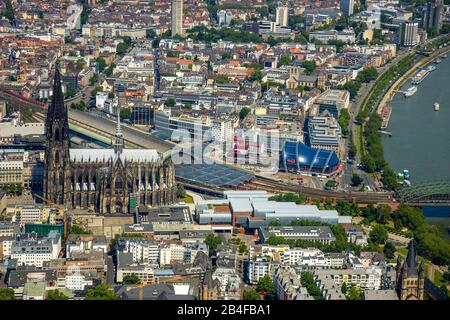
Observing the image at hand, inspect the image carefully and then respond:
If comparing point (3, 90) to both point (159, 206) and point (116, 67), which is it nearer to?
point (116, 67)

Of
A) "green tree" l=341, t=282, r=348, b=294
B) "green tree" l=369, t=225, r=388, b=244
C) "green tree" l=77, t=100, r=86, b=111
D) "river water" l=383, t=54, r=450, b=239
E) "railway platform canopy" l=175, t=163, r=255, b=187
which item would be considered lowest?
"river water" l=383, t=54, r=450, b=239

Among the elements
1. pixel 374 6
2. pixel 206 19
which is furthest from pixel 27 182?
pixel 374 6

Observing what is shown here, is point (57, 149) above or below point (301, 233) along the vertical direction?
above

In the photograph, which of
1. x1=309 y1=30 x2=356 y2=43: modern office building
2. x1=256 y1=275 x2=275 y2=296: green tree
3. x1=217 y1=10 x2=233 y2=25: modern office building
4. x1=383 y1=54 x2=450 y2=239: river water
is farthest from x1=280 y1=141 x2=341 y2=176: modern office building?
x1=217 y1=10 x2=233 y2=25: modern office building

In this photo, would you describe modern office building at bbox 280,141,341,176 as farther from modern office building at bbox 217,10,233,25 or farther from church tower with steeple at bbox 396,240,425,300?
modern office building at bbox 217,10,233,25

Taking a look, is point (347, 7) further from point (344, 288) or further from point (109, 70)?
point (344, 288)

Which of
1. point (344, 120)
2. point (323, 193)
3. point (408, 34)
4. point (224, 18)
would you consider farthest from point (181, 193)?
point (224, 18)
